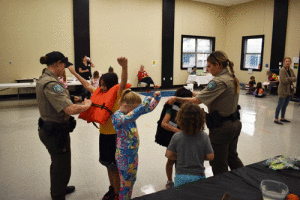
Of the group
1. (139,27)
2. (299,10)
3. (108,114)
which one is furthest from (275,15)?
(108,114)

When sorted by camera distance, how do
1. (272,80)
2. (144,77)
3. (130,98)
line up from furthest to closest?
(144,77), (272,80), (130,98)

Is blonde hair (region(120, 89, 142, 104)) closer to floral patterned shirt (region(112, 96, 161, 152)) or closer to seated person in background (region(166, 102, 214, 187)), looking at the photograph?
floral patterned shirt (region(112, 96, 161, 152))

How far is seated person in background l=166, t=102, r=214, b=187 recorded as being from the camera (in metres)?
1.64

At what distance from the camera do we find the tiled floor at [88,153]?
8.67 ft

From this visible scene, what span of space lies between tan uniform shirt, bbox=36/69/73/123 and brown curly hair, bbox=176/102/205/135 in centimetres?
93

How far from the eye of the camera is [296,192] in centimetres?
135

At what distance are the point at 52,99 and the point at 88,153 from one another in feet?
6.38

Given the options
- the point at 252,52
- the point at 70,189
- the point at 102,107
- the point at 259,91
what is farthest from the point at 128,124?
the point at 252,52

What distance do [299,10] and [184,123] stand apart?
33.8 ft

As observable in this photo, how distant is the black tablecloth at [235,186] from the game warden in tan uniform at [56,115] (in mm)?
1003

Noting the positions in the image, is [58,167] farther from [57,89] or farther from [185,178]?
[185,178]

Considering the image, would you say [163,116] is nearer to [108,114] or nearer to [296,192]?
[108,114]

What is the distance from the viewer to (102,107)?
2064 millimetres

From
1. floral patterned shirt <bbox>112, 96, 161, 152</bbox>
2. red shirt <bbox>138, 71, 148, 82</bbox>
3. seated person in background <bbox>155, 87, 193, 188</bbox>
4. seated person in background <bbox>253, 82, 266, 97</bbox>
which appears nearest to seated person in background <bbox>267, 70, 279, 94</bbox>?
seated person in background <bbox>253, 82, 266, 97</bbox>
